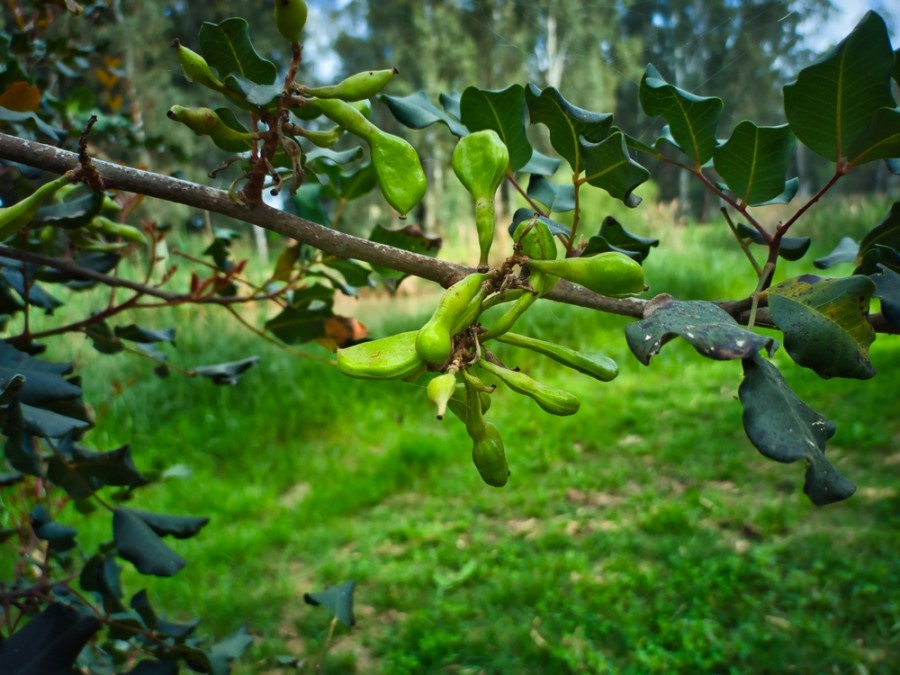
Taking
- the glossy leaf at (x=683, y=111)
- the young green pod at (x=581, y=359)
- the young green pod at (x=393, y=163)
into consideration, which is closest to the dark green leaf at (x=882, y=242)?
the glossy leaf at (x=683, y=111)

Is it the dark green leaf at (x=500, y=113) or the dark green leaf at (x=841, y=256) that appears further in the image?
the dark green leaf at (x=841, y=256)

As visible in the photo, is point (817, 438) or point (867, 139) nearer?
point (817, 438)

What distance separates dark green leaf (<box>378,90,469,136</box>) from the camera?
758 millimetres

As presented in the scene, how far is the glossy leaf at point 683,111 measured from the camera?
67 cm

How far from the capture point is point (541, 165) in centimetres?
90

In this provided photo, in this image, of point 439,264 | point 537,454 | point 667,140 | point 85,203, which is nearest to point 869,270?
point 667,140

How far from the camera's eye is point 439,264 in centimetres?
55

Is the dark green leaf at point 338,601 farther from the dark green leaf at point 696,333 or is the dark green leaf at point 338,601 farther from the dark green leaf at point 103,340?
the dark green leaf at point 696,333

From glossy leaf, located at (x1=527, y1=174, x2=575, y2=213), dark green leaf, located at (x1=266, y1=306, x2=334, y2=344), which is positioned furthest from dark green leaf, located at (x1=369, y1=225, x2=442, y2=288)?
dark green leaf, located at (x1=266, y1=306, x2=334, y2=344)

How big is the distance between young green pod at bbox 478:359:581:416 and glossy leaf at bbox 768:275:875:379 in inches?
6.0

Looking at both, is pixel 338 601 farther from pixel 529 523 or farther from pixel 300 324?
pixel 529 523

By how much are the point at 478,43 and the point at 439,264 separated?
298 inches

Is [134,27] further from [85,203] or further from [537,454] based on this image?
[85,203]

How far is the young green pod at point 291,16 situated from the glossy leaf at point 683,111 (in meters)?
0.32
